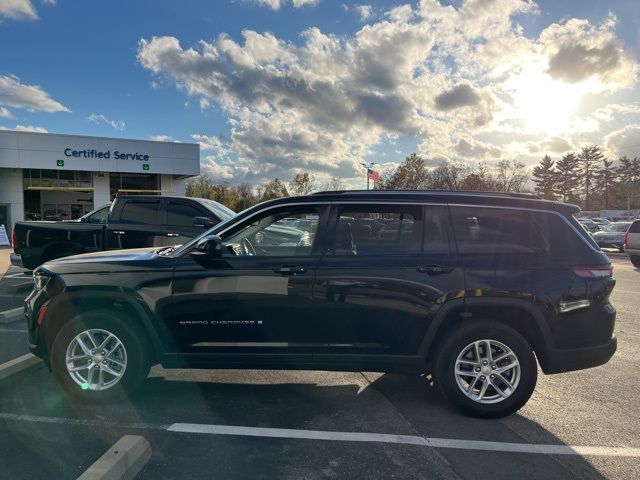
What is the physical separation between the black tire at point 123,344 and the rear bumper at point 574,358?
3.49m

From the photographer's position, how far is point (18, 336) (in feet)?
20.0

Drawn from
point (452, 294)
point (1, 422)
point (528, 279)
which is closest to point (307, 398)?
point (452, 294)

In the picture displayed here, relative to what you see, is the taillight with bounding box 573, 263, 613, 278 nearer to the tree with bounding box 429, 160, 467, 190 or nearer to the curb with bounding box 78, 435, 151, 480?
the curb with bounding box 78, 435, 151, 480

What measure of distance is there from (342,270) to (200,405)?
176cm

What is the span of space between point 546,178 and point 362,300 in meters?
91.9

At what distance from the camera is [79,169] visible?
28.3 meters

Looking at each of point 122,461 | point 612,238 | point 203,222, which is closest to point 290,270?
point 122,461

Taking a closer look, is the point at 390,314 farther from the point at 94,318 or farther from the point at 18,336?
the point at 18,336

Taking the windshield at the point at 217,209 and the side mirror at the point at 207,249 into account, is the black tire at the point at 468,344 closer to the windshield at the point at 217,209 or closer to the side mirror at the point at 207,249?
the side mirror at the point at 207,249

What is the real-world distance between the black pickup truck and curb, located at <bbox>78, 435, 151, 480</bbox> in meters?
5.81

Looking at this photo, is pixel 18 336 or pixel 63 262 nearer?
pixel 63 262

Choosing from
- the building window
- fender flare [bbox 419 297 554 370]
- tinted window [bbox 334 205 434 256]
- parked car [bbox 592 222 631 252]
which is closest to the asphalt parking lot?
fender flare [bbox 419 297 554 370]

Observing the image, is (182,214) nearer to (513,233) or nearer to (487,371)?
(513,233)

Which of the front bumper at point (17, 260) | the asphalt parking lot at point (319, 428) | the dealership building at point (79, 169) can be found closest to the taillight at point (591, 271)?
the asphalt parking lot at point (319, 428)
